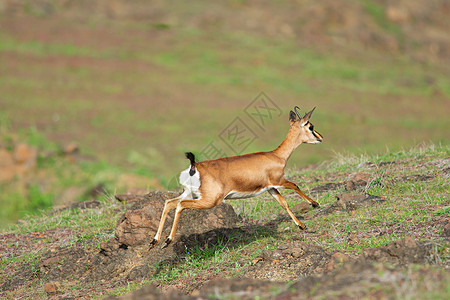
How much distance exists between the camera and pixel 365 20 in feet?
123

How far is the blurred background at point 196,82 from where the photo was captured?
18.1 m

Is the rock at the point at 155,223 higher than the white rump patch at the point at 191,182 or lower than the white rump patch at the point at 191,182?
lower

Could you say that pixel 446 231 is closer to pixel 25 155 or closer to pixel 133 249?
pixel 133 249

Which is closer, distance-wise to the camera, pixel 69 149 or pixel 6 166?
pixel 6 166

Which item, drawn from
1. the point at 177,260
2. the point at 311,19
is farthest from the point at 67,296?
the point at 311,19

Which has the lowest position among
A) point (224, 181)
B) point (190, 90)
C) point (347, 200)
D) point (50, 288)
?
point (50, 288)

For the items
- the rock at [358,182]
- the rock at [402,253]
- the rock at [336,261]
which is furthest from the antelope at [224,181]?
the rock at [402,253]

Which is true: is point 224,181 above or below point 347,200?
above

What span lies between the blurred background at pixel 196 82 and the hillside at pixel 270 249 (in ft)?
15.0

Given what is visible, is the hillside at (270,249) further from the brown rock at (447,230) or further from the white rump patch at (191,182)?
the white rump patch at (191,182)

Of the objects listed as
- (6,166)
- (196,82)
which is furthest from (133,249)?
(196,82)

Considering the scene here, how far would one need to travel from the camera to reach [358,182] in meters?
8.80

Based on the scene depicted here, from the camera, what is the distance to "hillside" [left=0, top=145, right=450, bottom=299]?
4711 millimetres

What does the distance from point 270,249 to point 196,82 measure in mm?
21604
